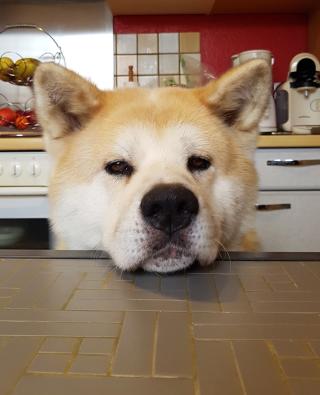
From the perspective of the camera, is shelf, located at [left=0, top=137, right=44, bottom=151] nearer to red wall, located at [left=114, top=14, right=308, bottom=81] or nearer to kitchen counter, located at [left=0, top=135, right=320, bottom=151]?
kitchen counter, located at [left=0, top=135, right=320, bottom=151]

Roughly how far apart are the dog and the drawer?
0.82 m

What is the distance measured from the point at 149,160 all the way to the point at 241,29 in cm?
190

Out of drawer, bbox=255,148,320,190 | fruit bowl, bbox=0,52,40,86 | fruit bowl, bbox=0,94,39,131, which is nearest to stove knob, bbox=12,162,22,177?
fruit bowl, bbox=0,94,39,131

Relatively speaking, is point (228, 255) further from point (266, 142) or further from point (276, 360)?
point (266, 142)

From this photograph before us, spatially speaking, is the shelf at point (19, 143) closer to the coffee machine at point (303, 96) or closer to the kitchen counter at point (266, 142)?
the kitchen counter at point (266, 142)

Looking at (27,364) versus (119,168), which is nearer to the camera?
(27,364)

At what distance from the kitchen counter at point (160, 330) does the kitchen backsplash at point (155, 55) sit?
1.98m

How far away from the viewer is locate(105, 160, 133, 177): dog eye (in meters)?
0.90

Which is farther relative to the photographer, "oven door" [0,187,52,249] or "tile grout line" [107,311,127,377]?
"oven door" [0,187,52,249]

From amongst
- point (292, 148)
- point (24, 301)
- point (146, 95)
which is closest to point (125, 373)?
point (24, 301)

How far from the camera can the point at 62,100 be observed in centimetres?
97

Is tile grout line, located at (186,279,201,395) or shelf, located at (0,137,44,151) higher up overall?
shelf, located at (0,137,44,151)

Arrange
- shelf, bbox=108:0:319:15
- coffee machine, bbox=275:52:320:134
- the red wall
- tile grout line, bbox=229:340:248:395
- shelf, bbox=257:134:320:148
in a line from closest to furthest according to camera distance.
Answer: tile grout line, bbox=229:340:248:395 → shelf, bbox=257:134:320:148 → coffee machine, bbox=275:52:320:134 → shelf, bbox=108:0:319:15 → the red wall

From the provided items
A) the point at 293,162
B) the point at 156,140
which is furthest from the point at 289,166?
the point at 156,140
